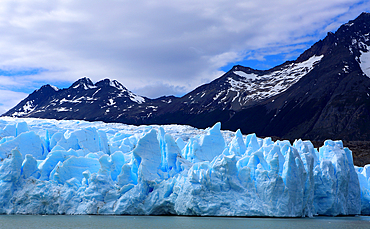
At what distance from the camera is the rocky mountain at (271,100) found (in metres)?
113

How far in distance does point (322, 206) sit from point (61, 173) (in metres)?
19.7

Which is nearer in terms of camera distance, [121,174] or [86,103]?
[121,174]

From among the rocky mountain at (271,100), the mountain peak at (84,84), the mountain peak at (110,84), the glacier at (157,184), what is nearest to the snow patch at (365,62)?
the rocky mountain at (271,100)

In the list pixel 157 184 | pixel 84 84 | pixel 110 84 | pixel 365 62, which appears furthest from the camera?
pixel 110 84

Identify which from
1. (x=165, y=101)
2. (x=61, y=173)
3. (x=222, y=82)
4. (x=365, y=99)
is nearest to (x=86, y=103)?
(x=165, y=101)

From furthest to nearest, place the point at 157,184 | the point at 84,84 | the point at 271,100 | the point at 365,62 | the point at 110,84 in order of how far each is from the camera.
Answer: the point at 110,84
the point at 84,84
the point at 271,100
the point at 365,62
the point at 157,184

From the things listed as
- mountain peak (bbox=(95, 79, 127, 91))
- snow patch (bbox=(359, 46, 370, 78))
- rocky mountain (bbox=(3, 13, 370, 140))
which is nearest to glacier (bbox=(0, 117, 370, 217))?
rocky mountain (bbox=(3, 13, 370, 140))

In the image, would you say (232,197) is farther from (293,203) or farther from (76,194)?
(76,194)

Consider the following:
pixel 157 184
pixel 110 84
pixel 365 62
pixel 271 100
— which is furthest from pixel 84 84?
pixel 157 184

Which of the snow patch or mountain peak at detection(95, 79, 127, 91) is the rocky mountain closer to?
mountain peak at detection(95, 79, 127, 91)

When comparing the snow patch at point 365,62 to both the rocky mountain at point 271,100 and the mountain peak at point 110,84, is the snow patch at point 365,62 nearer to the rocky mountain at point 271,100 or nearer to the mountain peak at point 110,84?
the rocky mountain at point 271,100

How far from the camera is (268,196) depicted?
2411 cm

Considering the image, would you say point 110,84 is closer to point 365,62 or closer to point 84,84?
point 84,84

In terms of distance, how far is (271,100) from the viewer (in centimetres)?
14712
